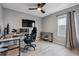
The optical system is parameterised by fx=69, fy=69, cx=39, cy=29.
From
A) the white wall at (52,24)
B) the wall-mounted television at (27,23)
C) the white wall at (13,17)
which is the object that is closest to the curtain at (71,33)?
the white wall at (52,24)

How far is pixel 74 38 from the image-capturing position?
11.5ft

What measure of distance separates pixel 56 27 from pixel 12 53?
3.46 m

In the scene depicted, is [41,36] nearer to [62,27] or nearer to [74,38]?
[62,27]

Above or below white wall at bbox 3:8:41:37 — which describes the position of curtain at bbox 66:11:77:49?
below

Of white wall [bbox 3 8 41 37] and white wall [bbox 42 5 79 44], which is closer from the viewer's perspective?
white wall [bbox 3 8 41 37]

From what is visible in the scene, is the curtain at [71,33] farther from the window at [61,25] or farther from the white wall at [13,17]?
the white wall at [13,17]

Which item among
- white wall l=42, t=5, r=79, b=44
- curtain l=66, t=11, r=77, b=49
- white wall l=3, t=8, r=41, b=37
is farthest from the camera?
white wall l=42, t=5, r=79, b=44

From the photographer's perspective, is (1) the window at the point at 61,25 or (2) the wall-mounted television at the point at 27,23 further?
(2) the wall-mounted television at the point at 27,23

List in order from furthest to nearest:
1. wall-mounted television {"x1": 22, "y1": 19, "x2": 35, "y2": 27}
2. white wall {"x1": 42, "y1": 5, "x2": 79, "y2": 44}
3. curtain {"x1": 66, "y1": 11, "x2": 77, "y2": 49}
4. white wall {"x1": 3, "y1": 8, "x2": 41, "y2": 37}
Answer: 1. wall-mounted television {"x1": 22, "y1": 19, "x2": 35, "y2": 27}
2. white wall {"x1": 42, "y1": 5, "x2": 79, "y2": 44}
3. white wall {"x1": 3, "y1": 8, "x2": 41, "y2": 37}
4. curtain {"x1": 66, "y1": 11, "x2": 77, "y2": 49}

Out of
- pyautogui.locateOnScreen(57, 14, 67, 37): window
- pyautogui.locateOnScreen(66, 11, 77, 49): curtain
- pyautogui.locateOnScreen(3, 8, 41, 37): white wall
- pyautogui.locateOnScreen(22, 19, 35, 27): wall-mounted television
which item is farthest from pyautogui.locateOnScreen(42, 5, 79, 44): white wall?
pyautogui.locateOnScreen(3, 8, 41, 37): white wall

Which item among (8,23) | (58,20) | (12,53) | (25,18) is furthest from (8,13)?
(58,20)

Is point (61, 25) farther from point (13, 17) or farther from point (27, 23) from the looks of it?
point (13, 17)

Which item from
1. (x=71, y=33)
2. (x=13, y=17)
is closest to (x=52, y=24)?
(x=71, y=33)

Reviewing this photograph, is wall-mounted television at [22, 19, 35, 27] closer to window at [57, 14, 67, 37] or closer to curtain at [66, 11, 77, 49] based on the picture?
window at [57, 14, 67, 37]
